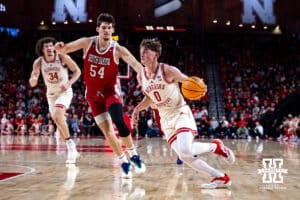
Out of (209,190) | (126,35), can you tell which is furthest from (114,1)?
(209,190)

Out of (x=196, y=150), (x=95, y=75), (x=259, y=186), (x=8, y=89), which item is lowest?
(x=259, y=186)

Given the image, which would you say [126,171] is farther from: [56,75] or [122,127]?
[56,75]

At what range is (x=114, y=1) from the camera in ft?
80.1

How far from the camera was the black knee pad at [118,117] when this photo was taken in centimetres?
590

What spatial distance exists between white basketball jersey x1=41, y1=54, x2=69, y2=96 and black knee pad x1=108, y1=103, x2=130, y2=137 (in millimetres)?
2237

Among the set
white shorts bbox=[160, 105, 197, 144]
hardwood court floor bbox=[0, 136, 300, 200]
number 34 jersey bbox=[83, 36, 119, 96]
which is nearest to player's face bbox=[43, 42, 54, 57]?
hardwood court floor bbox=[0, 136, 300, 200]

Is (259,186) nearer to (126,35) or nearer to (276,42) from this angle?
(126,35)

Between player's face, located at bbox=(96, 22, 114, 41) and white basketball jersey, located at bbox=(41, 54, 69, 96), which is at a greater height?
player's face, located at bbox=(96, 22, 114, 41)

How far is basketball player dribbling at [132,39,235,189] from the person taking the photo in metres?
5.11

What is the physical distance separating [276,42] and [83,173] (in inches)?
939

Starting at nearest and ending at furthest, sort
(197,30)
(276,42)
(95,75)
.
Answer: (95,75)
(197,30)
(276,42)

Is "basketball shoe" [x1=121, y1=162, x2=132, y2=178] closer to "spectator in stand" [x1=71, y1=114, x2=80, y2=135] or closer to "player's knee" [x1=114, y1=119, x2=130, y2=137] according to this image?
"player's knee" [x1=114, y1=119, x2=130, y2=137]

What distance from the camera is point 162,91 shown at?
17.3 ft

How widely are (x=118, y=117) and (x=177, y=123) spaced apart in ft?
3.05
